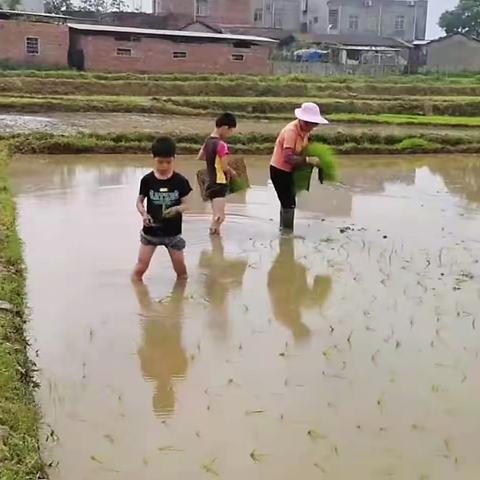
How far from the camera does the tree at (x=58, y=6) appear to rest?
151ft

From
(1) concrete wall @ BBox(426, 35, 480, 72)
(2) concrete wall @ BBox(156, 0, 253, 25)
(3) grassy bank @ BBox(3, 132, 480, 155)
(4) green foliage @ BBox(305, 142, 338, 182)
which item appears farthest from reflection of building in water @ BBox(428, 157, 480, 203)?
(2) concrete wall @ BBox(156, 0, 253, 25)

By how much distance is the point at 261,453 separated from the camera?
11.4ft

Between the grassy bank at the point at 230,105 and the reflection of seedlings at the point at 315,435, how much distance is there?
15956 millimetres

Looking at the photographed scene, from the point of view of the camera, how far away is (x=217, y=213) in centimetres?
744

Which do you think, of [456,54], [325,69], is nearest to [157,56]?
[325,69]

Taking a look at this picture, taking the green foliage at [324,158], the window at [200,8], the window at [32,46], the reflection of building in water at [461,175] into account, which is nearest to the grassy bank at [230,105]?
the reflection of building in water at [461,175]

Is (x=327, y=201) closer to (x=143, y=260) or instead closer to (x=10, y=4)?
(x=143, y=260)

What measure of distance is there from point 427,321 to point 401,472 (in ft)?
6.62

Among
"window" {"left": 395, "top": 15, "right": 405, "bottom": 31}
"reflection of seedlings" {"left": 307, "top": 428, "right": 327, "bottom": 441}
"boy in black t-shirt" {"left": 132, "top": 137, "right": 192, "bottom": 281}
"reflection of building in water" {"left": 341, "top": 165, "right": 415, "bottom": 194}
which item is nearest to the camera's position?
"reflection of seedlings" {"left": 307, "top": 428, "right": 327, "bottom": 441}

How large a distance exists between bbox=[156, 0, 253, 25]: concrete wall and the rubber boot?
119 ft

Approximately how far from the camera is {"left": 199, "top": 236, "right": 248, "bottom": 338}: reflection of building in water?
5.23 m

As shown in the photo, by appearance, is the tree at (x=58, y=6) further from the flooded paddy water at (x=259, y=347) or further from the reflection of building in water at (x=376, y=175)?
the flooded paddy water at (x=259, y=347)

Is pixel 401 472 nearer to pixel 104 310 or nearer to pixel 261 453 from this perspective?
pixel 261 453

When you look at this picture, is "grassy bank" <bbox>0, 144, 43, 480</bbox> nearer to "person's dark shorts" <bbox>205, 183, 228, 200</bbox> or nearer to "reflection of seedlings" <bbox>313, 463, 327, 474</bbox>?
"reflection of seedlings" <bbox>313, 463, 327, 474</bbox>
